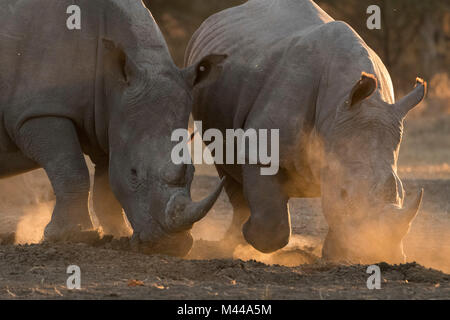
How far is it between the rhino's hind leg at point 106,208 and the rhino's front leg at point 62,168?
0.83 meters

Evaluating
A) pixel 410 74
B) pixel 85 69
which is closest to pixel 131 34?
pixel 85 69

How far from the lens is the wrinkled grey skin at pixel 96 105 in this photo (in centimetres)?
684

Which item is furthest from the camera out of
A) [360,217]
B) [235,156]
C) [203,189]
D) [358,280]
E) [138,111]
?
[203,189]

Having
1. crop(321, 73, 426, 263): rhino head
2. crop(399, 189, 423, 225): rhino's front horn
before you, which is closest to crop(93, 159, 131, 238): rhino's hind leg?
crop(321, 73, 426, 263): rhino head

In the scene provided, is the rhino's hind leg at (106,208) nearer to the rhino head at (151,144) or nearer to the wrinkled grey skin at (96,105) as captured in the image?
the wrinkled grey skin at (96,105)

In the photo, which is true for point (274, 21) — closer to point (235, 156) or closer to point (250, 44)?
point (250, 44)

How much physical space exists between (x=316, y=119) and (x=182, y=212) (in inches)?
47.7

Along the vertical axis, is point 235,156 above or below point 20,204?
above

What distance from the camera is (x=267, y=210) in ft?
24.1

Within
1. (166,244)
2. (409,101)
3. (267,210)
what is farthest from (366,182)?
(166,244)

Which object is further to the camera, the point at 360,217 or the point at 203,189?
the point at 203,189

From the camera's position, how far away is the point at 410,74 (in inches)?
1004

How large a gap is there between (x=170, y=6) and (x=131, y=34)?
1719 centimetres

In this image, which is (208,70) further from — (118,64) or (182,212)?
(182,212)
